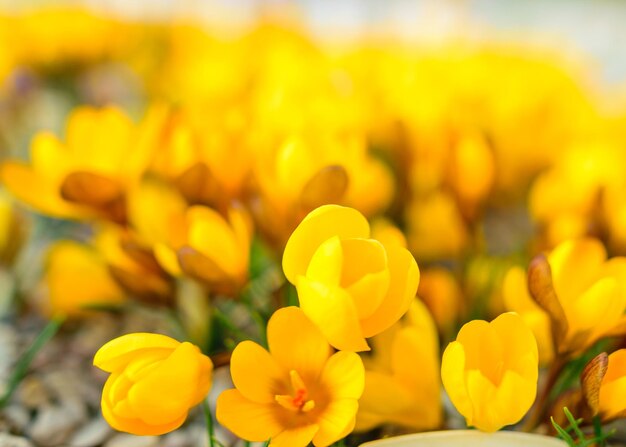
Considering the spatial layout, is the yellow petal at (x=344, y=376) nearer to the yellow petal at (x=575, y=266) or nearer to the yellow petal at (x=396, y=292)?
the yellow petal at (x=396, y=292)

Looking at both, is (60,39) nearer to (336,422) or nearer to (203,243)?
(203,243)

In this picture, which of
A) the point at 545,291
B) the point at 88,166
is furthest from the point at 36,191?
the point at 545,291

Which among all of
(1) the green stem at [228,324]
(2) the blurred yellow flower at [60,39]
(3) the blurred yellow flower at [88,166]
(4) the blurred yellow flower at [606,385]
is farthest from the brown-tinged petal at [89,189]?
(2) the blurred yellow flower at [60,39]

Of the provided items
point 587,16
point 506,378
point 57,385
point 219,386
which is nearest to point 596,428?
point 506,378

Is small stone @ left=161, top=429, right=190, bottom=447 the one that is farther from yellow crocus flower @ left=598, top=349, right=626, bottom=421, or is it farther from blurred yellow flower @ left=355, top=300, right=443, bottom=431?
yellow crocus flower @ left=598, top=349, right=626, bottom=421

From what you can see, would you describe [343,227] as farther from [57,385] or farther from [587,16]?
[587,16]

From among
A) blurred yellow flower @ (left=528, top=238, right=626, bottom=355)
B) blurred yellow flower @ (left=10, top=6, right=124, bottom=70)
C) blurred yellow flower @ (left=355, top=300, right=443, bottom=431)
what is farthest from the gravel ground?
blurred yellow flower @ (left=10, top=6, right=124, bottom=70)

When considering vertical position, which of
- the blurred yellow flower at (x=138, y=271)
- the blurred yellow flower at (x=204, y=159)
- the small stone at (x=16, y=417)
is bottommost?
the small stone at (x=16, y=417)
